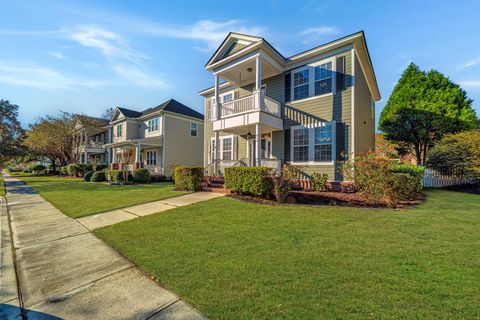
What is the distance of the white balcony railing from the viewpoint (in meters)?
10.7

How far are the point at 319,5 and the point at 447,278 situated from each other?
11.8m

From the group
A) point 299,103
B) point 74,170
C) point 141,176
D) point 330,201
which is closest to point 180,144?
point 141,176

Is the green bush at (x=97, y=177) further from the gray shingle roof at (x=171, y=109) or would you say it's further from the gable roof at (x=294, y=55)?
the gable roof at (x=294, y=55)

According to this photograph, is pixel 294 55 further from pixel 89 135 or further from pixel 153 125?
pixel 89 135

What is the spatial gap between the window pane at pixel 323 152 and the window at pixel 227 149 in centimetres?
602

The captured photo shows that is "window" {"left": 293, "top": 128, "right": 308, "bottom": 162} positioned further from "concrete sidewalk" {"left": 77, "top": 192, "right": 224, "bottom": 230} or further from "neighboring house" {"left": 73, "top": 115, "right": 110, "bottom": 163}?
"neighboring house" {"left": 73, "top": 115, "right": 110, "bottom": 163}

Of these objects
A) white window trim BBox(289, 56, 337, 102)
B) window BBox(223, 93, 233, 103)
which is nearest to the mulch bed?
white window trim BBox(289, 56, 337, 102)

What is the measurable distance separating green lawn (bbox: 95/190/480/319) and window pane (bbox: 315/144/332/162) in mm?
4504

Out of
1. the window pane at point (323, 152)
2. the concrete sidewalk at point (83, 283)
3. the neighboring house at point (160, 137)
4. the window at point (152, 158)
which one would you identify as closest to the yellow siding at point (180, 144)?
the neighboring house at point (160, 137)

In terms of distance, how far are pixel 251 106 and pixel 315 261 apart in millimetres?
9137

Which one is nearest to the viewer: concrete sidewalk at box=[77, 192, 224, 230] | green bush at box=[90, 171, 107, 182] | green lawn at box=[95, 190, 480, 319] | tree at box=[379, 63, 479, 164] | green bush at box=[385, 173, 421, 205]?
green lawn at box=[95, 190, 480, 319]

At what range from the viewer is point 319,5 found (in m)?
10.2

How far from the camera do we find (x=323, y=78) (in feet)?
35.1

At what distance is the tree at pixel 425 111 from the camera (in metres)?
15.9
